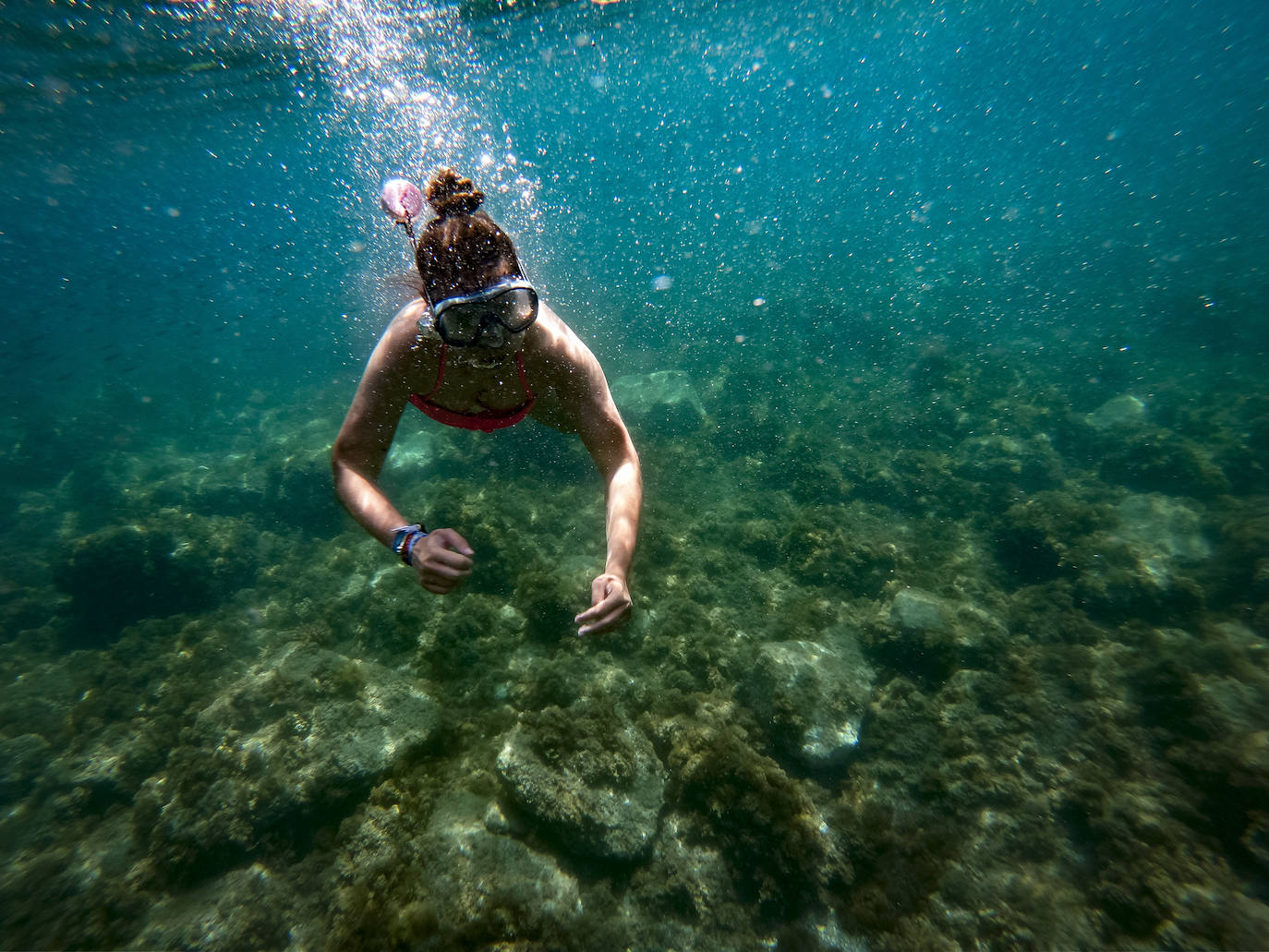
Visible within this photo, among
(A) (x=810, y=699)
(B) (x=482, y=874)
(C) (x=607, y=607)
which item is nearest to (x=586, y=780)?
(B) (x=482, y=874)

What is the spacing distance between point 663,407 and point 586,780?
343 inches

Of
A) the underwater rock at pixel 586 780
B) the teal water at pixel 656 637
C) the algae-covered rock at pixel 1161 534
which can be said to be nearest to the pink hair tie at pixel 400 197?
the teal water at pixel 656 637

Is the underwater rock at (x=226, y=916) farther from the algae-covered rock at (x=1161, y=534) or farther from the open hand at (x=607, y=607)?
the algae-covered rock at (x=1161, y=534)

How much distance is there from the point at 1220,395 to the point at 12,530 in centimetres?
3328

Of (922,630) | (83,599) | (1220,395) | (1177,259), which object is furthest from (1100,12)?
(83,599)

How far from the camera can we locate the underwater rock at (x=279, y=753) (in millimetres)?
4191

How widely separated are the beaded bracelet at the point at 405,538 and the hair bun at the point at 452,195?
1.51 meters

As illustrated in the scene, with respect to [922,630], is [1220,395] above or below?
above

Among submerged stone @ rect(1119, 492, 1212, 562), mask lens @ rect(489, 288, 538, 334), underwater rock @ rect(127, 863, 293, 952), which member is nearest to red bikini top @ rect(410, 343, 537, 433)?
mask lens @ rect(489, 288, 538, 334)

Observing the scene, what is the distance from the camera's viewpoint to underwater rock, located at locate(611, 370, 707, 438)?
452 inches

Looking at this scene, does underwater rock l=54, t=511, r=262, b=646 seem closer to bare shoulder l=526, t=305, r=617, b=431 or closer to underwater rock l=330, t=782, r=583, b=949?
underwater rock l=330, t=782, r=583, b=949

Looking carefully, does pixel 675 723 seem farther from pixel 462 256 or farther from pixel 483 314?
pixel 462 256

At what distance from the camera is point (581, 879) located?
3928 millimetres

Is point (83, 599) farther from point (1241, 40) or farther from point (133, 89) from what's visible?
point (1241, 40)
